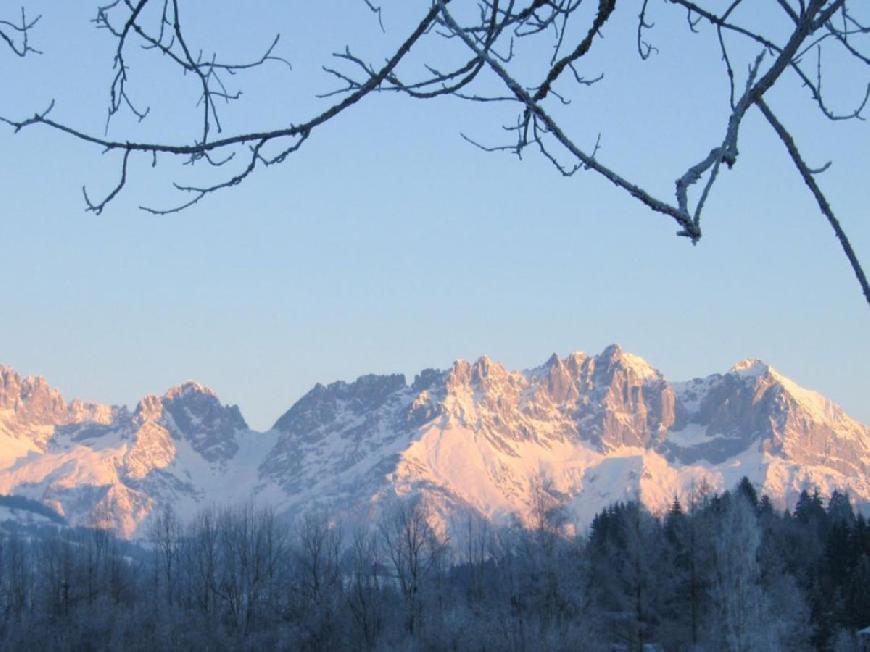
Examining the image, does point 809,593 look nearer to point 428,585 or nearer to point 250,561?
point 428,585

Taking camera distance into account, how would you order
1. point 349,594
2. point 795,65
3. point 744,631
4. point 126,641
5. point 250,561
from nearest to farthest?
point 795,65 < point 744,631 < point 126,641 < point 349,594 < point 250,561

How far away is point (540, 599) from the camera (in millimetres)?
49594

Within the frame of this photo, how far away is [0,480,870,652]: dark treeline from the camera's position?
41.0 m

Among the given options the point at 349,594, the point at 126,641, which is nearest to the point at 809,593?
the point at 349,594

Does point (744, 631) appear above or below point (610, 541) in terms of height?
below

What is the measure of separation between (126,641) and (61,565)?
70.3ft

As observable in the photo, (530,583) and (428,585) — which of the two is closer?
(530,583)

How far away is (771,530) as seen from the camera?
5722cm

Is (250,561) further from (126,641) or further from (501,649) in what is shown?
(501,649)

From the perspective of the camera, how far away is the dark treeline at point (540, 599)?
1614 inches

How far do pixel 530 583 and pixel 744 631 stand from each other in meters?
15.2

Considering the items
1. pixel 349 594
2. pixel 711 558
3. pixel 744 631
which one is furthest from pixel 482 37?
pixel 349 594

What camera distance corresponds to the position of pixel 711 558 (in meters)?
50.0

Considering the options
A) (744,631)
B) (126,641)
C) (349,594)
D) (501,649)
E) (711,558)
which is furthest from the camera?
(349,594)
